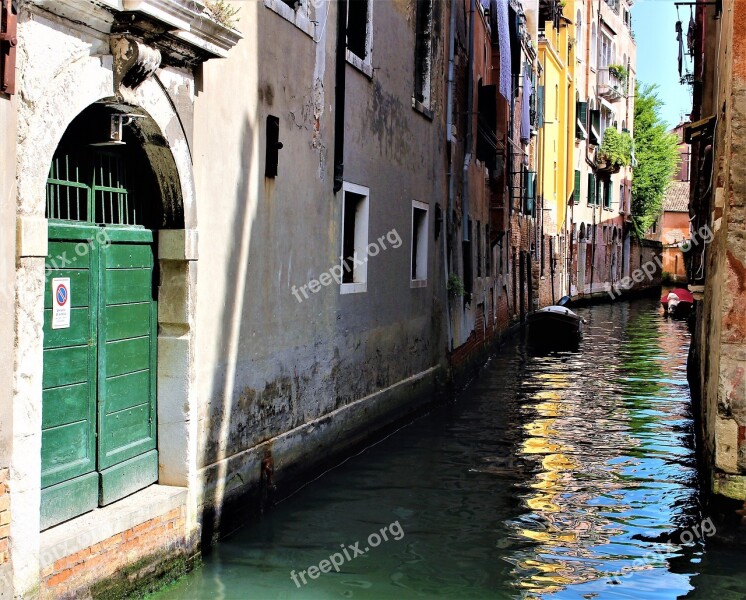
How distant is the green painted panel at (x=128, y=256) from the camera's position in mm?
5168

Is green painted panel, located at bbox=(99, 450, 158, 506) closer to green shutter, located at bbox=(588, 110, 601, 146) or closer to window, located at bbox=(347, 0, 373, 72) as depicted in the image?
window, located at bbox=(347, 0, 373, 72)

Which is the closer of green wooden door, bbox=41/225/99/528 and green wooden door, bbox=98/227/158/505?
green wooden door, bbox=41/225/99/528

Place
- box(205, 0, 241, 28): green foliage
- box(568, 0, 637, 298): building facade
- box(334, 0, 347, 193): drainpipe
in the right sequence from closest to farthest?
box(205, 0, 241, 28): green foliage → box(334, 0, 347, 193): drainpipe → box(568, 0, 637, 298): building facade

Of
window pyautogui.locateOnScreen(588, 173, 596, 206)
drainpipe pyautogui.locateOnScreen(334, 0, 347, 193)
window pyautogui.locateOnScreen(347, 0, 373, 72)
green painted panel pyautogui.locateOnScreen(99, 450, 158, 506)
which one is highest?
window pyautogui.locateOnScreen(588, 173, 596, 206)

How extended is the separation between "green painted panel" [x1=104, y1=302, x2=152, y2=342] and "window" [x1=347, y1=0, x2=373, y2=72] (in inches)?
174

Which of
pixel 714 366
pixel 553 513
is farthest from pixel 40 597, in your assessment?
pixel 714 366

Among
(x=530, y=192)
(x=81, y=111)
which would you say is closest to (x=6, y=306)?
(x=81, y=111)

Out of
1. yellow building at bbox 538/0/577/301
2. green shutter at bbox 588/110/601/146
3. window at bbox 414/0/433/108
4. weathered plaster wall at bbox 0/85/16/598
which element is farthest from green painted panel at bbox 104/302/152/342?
green shutter at bbox 588/110/601/146

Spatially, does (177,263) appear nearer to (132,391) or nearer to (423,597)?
(132,391)

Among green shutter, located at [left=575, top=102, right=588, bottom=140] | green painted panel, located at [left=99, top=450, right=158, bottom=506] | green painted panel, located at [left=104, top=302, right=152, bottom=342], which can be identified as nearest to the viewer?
green painted panel, located at [left=99, top=450, right=158, bottom=506]

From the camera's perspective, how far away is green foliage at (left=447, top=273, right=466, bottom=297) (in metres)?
13.2

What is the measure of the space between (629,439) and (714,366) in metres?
3.74

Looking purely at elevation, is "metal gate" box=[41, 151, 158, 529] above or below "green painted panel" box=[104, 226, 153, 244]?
below

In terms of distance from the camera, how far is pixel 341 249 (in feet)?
28.2
